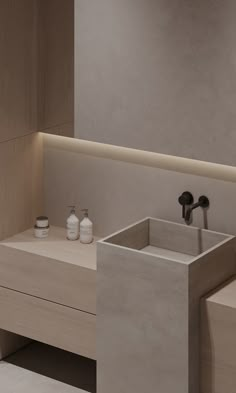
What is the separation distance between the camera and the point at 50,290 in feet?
15.6

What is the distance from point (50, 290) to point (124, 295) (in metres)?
0.54

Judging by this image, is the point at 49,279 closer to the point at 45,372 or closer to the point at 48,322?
the point at 48,322

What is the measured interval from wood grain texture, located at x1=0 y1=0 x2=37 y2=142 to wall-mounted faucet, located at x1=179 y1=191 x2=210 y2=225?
2.90ft

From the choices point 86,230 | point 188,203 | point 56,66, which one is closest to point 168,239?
point 188,203

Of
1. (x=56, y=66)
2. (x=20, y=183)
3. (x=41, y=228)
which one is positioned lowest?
(x=41, y=228)

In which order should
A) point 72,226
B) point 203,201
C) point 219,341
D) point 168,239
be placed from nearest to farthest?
point 219,341
point 203,201
point 168,239
point 72,226

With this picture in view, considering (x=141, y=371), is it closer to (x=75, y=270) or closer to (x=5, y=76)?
(x=75, y=270)

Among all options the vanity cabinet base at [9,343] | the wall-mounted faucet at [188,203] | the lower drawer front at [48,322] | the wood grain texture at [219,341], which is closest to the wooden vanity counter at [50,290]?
the lower drawer front at [48,322]

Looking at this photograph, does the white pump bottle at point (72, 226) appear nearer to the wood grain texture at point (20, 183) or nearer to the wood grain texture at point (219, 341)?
the wood grain texture at point (20, 183)

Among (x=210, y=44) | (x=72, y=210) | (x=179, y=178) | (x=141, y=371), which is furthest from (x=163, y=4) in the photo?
(x=141, y=371)

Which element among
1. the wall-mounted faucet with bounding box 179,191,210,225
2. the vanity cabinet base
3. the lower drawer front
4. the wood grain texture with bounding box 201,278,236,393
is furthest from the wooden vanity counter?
the wood grain texture with bounding box 201,278,236,393

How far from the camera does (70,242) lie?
4.91m

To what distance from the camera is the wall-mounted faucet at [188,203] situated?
4535 mm

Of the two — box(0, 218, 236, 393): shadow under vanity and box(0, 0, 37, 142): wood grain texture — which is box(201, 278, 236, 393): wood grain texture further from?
box(0, 0, 37, 142): wood grain texture
